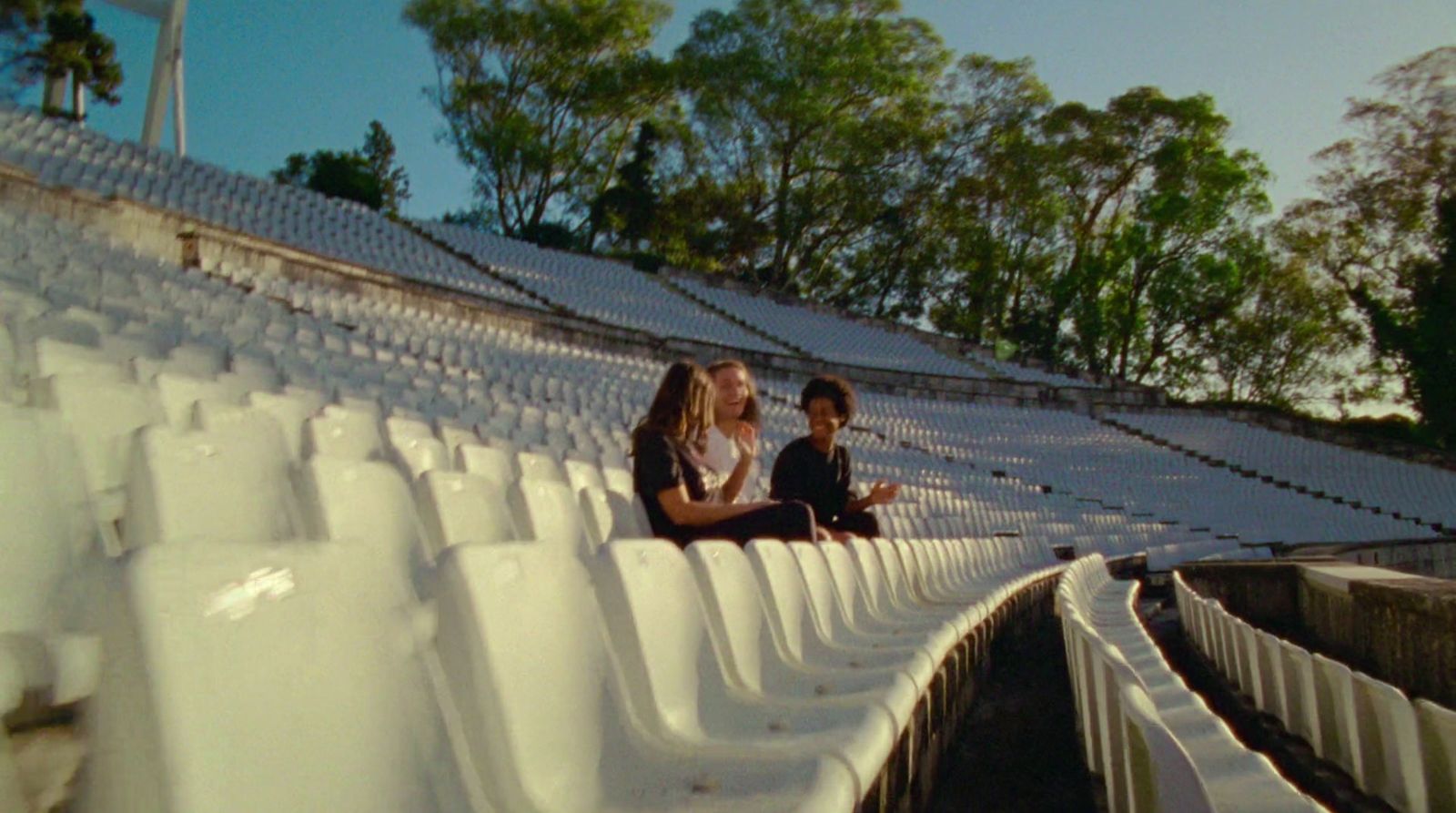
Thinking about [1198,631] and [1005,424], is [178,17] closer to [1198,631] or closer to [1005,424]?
[1005,424]

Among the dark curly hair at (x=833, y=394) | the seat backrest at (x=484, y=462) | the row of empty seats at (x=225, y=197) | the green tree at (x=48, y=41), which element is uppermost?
the green tree at (x=48, y=41)

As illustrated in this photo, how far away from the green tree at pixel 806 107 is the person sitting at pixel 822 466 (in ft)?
91.3

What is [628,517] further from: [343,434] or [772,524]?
[343,434]

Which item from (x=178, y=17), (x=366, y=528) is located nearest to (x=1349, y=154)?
(x=178, y=17)

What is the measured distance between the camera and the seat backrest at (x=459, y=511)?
6.31 feet

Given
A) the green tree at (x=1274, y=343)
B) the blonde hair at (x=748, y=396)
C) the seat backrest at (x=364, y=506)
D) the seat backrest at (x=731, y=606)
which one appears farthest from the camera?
the green tree at (x=1274, y=343)

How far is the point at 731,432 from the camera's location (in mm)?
4137

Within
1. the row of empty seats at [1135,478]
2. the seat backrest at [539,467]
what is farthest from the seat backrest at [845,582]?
the row of empty seats at [1135,478]

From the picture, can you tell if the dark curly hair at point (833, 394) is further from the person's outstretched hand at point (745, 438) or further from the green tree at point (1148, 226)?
the green tree at point (1148, 226)

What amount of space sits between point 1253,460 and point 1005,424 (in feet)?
13.9

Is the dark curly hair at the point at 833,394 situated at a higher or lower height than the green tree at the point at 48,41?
lower

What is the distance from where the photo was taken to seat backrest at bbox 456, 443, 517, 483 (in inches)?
111

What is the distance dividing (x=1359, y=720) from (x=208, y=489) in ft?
8.36

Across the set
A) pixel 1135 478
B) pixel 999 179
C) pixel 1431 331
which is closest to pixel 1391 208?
pixel 1431 331
